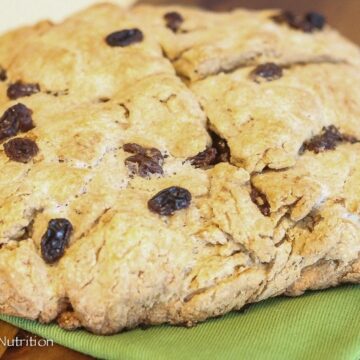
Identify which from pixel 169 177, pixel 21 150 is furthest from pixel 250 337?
pixel 21 150

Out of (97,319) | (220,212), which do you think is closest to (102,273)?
(97,319)

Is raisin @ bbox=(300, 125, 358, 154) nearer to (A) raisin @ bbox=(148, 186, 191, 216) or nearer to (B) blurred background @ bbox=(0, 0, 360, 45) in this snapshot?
(A) raisin @ bbox=(148, 186, 191, 216)

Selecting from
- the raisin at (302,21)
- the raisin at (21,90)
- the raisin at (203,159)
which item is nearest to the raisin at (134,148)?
the raisin at (203,159)

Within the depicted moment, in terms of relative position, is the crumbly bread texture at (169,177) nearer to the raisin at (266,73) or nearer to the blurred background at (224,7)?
the raisin at (266,73)

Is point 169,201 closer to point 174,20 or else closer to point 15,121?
point 15,121

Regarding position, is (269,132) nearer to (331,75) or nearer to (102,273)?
(331,75)
